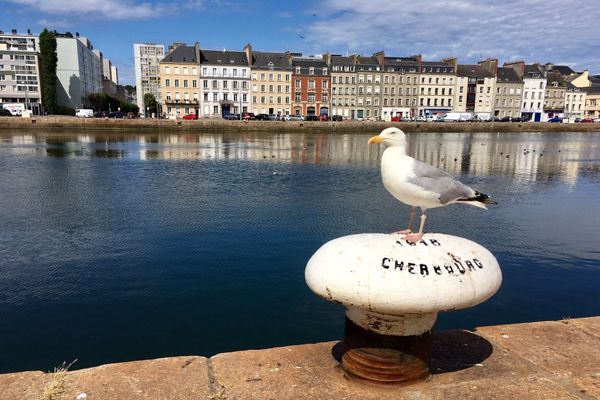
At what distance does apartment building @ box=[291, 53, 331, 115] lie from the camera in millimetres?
98525

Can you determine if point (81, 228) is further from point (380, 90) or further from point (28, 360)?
point (380, 90)

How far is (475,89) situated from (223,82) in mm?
61637

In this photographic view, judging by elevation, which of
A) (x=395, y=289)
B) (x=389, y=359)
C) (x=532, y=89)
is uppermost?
(x=532, y=89)

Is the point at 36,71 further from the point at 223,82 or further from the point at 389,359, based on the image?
the point at 389,359

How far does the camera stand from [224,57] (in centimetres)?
9656

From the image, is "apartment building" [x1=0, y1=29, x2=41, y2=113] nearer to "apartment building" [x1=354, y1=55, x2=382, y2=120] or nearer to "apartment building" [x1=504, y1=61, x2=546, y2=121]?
"apartment building" [x1=354, y1=55, x2=382, y2=120]

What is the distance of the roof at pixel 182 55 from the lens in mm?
93250

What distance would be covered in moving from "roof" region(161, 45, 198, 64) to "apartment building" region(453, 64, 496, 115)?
206 ft

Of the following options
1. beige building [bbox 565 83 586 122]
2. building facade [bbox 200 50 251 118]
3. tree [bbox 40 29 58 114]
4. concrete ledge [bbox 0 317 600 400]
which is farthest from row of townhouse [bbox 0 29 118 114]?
beige building [bbox 565 83 586 122]

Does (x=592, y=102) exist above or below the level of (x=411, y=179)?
above

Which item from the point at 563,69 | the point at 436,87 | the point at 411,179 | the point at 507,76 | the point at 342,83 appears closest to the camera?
the point at 411,179

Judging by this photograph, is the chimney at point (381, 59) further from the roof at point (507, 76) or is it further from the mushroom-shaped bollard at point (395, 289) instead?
the mushroom-shaped bollard at point (395, 289)

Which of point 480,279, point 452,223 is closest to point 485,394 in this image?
point 480,279

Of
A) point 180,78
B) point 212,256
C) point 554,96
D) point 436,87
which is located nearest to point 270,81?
point 180,78
